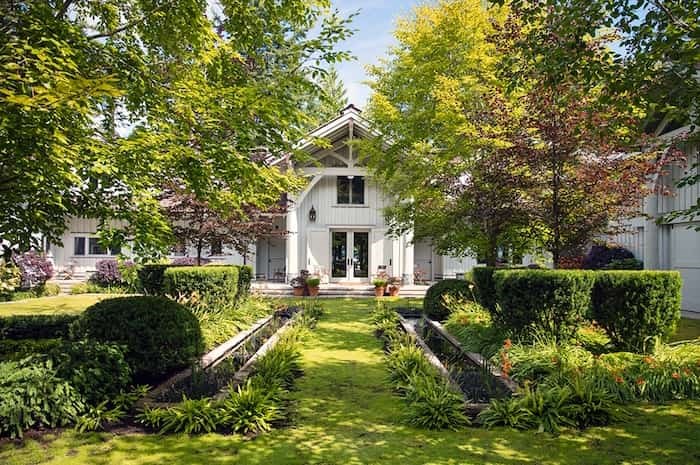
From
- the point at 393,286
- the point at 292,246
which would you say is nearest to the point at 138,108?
the point at 393,286

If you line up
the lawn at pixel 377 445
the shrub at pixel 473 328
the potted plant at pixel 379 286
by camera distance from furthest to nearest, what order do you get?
the potted plant at pixel 379 286, the shrub at pixel 473 328, the lawn at pixel 377 445

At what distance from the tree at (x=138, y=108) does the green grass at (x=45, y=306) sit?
8.18 metres

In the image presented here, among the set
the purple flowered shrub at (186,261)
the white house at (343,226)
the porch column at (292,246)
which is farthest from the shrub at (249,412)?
the purple flowered shrub at (186,261)

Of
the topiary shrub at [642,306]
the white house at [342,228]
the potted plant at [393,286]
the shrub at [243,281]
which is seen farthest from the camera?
the white house at [342,228]

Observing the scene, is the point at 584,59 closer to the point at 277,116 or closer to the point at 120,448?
the point at 277,116

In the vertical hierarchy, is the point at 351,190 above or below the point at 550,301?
above

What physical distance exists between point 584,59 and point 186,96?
467 centimetres

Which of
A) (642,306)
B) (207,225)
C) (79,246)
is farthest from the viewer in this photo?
(79,246)

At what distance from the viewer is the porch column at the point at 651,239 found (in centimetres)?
1444

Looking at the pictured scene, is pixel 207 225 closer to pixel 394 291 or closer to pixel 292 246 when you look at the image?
pixel 292 246

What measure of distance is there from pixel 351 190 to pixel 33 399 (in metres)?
17.9

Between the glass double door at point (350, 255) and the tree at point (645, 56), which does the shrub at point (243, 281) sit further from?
the tree at point (645, 56)

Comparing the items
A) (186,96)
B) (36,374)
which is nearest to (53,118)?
(186,96)

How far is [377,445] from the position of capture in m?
4.36
